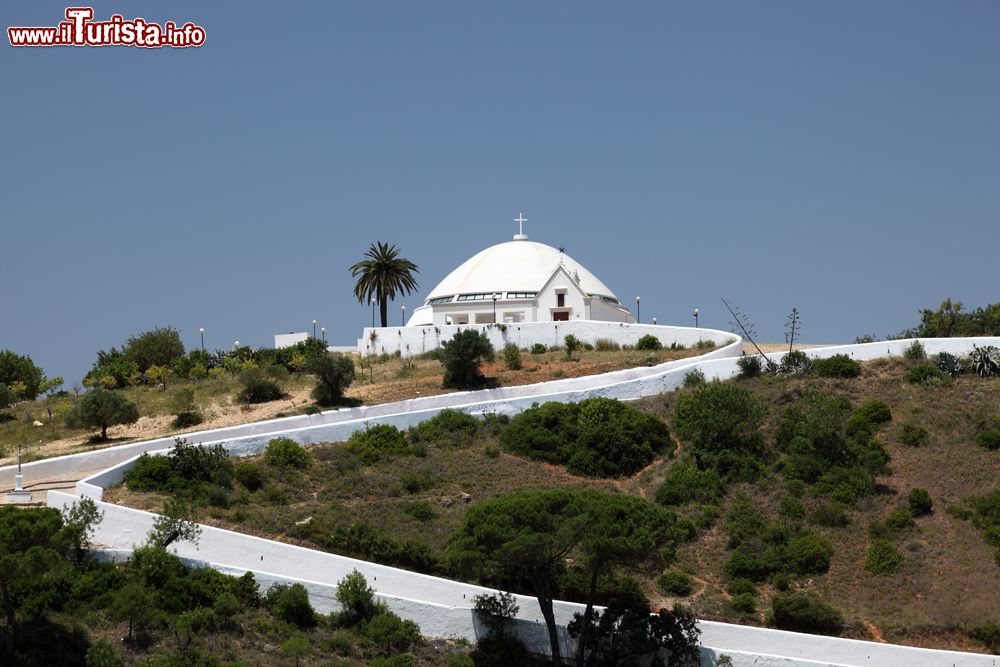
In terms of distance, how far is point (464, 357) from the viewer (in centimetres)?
4903

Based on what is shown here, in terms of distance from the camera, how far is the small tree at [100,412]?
4481cm

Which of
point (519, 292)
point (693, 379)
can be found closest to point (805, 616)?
point (693, 379)

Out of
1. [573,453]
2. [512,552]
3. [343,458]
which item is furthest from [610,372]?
[512,552]

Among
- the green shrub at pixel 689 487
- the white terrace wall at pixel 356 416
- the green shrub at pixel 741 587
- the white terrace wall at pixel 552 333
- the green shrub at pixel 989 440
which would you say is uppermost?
the white terrace wall at pixel 552 333

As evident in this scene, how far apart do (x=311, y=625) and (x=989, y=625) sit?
54.3ft

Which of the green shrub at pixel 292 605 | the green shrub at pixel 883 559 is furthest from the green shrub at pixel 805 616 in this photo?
the green shrub at pixel 292 605

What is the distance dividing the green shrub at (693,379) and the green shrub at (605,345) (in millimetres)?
8789

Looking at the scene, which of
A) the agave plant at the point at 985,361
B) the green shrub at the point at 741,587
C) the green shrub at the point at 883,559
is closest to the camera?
the green shrub at the point at 741,587

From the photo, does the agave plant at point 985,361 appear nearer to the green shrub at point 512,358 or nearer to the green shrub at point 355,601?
the green shrub at point 512,358

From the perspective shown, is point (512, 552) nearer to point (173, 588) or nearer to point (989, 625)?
point (173, 588)

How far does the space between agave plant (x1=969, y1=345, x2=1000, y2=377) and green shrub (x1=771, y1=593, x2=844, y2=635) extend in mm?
17405

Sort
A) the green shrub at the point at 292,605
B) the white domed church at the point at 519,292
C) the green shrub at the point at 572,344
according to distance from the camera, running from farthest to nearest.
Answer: the white domed church at the point at 519,292 < the green shrub at the point at 572,344 < the green shrub at the point at 292,605

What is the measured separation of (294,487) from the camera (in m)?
38.2

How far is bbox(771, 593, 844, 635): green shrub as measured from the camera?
3086 centimetres
